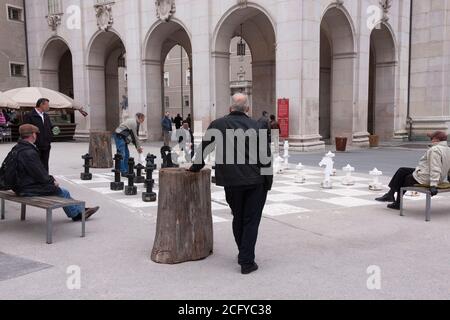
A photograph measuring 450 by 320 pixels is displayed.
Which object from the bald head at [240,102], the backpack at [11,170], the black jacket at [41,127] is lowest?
the backpack at [11,170]

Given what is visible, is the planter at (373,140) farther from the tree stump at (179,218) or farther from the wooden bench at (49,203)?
the tree stump at (179,218)

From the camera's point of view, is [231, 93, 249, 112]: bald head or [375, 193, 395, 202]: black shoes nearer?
[231, 93, 249, 112]: bald head

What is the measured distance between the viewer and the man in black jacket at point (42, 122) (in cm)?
877

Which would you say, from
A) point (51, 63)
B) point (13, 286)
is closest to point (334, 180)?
point (13, 286)

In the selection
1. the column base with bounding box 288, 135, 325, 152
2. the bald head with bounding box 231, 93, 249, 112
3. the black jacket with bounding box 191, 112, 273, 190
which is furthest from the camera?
the column base with bounding box 288, 135, 325, 152

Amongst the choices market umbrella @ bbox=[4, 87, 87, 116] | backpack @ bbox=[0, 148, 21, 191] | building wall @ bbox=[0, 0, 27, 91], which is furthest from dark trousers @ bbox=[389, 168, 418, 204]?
building wall @ bbox=[0, 0, 27, 91]

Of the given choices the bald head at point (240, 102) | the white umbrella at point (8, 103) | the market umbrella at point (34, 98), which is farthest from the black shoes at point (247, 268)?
the white umbrella at point (8, 103)

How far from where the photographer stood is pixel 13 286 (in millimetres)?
4480

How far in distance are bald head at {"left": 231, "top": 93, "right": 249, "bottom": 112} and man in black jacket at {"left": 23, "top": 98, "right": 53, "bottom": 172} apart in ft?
16.5

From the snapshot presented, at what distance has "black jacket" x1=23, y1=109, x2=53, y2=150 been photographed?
28.8ft

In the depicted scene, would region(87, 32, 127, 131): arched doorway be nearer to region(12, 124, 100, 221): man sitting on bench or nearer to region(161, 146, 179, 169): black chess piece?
region(161, 146, 179, 169): black chess piece

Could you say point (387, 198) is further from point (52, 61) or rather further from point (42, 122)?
point (52, 61)

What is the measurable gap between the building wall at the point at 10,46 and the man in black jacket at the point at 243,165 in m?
25.8

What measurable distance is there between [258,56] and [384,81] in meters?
7.08
